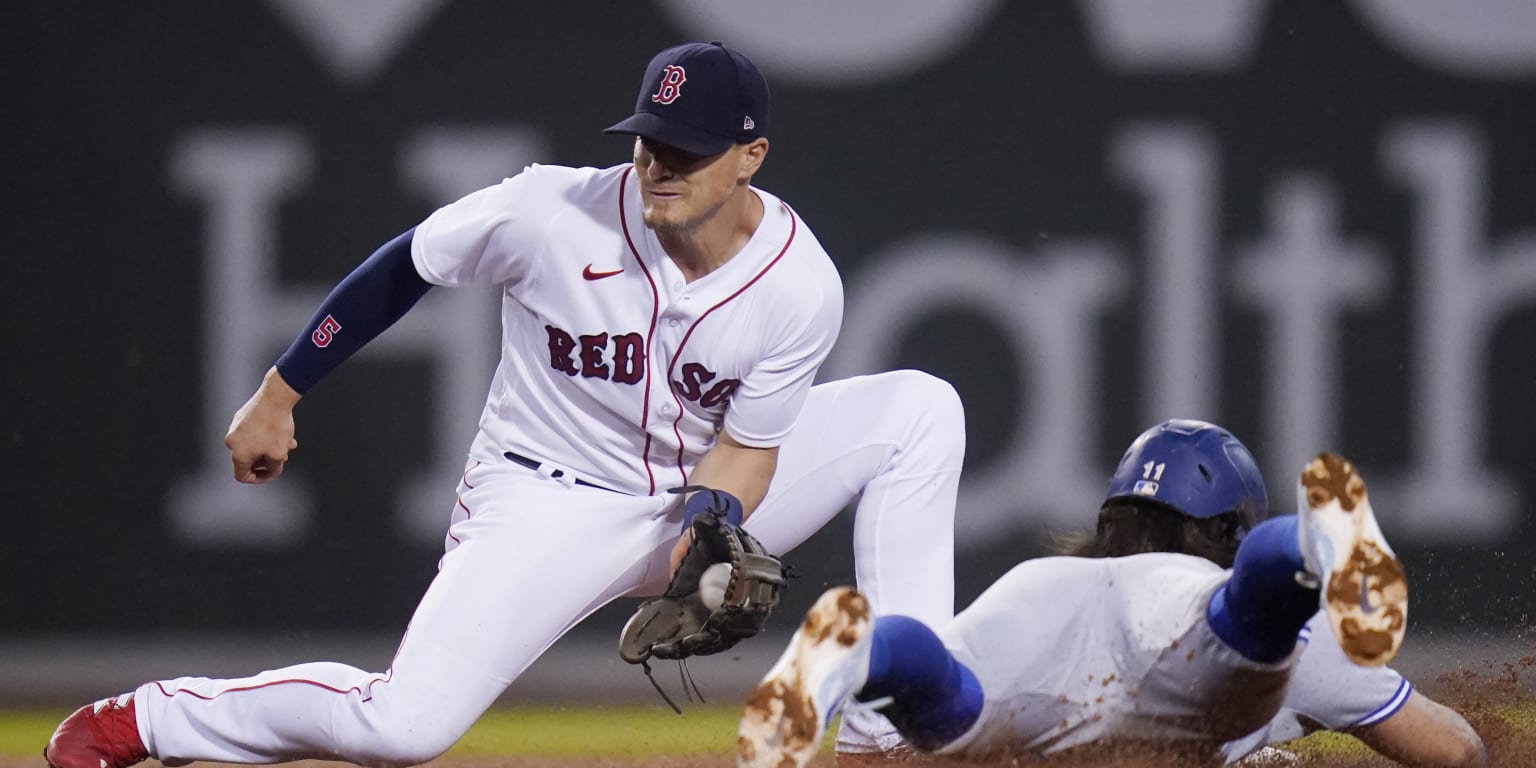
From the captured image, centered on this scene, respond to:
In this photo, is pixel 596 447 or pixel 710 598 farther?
pixel 596 447

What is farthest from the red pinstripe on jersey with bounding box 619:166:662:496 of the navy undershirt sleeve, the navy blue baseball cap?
the navy undershirt sleeve

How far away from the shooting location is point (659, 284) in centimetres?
322

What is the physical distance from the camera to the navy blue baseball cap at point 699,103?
3037 mm

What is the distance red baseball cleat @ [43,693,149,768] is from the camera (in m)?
2.98

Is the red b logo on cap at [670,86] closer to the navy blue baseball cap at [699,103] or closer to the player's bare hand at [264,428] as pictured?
the navy blue baseball cap at [699,103]

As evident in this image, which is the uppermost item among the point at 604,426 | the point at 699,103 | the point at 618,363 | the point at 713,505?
the point at 699,103

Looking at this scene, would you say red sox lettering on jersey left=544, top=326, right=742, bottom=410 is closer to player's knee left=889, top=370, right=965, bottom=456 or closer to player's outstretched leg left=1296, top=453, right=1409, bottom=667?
player's knee left=889, top=370, right=965, bottom=456

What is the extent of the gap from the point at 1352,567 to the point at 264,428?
1873 mm

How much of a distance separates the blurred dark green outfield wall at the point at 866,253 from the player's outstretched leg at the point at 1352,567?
8.40 ft

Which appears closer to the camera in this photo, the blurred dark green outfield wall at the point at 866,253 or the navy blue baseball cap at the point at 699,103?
the navy blue baseball cap at the point at 699,103

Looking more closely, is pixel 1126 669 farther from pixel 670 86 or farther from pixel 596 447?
pixel 670 86

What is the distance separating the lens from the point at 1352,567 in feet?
7.58

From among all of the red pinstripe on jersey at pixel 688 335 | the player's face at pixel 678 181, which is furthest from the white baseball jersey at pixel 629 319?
the player's face at pixel 678 181

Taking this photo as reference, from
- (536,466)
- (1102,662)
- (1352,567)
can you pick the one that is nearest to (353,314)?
(536,466)
